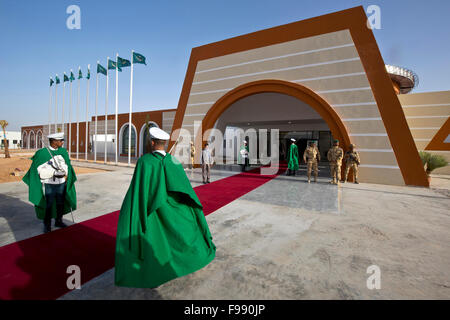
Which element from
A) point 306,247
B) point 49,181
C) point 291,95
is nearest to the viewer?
point 306,247

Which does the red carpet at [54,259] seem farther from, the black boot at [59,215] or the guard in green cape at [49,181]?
the guard in green cape at [49,181]

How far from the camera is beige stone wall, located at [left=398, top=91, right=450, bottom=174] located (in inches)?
483

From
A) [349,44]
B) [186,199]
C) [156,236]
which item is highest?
[349,44]

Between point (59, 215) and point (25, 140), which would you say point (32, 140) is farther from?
point (59, 215)

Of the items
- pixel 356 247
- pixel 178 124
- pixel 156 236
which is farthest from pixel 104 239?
pixel 178 124

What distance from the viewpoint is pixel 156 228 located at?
2.30 metres

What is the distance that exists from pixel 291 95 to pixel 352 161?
4.40m

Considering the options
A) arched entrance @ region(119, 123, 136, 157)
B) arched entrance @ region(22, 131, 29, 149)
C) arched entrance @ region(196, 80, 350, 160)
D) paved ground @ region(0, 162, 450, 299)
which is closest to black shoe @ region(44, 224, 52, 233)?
paved ground @ region(0, 162, 450, 299)

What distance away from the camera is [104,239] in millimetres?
3533

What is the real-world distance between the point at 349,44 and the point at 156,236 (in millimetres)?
11766

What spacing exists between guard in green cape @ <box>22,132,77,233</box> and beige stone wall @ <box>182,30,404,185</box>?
10.6 metres

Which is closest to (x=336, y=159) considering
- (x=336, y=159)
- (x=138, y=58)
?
(x=336, y=159)

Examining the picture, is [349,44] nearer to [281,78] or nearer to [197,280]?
[281,78]

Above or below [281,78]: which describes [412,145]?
below
